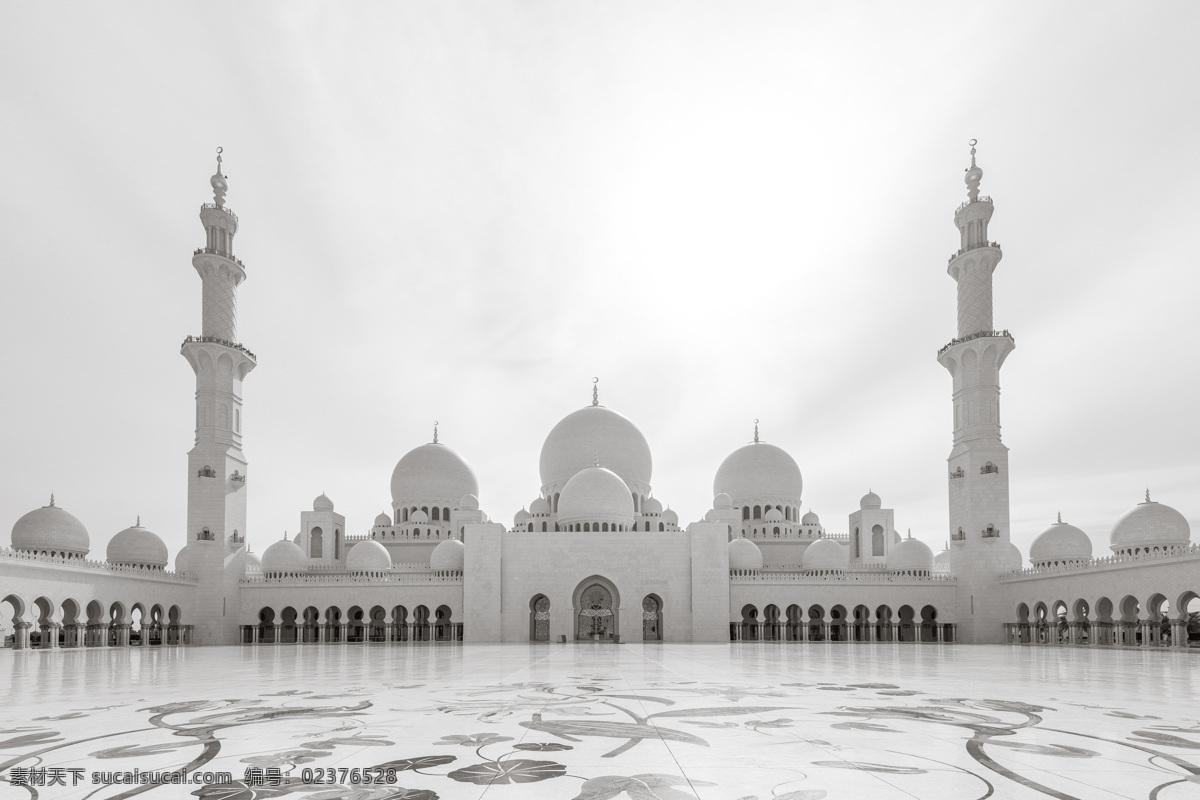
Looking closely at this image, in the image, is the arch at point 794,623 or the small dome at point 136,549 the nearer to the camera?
the small dome at point 136,549

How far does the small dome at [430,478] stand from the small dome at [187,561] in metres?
12.0

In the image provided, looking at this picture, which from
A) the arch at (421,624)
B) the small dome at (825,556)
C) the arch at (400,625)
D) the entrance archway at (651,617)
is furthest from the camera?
the small dome at (825,556)

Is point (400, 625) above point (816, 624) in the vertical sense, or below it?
above

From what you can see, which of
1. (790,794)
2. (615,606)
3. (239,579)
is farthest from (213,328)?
(790,794)

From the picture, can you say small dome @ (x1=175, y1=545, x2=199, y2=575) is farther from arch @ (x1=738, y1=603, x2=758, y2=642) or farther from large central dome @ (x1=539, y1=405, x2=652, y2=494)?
arch @ (x1=738, y1=603, x2=758, y2=642)

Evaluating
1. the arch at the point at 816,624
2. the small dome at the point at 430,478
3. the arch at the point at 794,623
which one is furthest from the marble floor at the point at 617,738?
the small dome at the point at 430,478

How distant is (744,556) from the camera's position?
35250 millimetres

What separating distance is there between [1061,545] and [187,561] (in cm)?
3011

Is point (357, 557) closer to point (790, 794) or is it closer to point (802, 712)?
point (802, 712)

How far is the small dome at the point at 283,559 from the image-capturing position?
33.6 meters

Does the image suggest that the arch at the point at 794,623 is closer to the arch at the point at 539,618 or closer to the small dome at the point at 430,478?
the arch at the point at 539,618

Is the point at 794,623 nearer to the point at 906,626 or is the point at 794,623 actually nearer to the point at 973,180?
the point at 906,626

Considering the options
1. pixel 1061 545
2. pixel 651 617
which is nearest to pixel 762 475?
pixel 651 617

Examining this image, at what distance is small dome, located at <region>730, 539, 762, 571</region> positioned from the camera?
1375 inches
